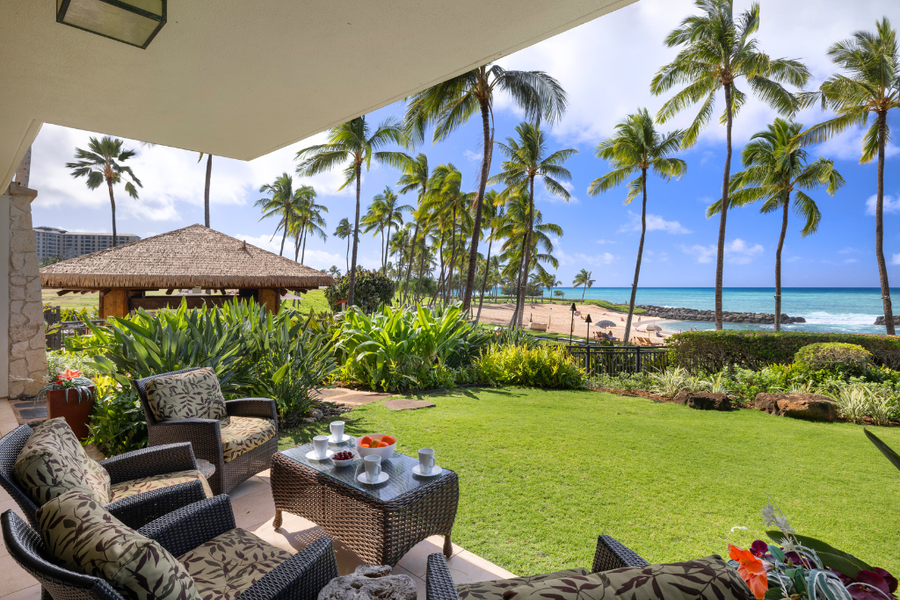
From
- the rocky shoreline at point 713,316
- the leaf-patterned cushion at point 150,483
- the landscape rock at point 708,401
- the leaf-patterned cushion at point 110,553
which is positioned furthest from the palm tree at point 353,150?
the rocky shoreline at point 713,316

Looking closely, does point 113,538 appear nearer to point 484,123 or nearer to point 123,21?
point 123,21

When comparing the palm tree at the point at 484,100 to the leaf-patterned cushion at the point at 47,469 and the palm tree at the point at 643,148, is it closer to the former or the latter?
the palm tree at the point at 643,148

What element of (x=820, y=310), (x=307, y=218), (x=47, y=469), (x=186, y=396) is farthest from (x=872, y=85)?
(x=820, y=310)

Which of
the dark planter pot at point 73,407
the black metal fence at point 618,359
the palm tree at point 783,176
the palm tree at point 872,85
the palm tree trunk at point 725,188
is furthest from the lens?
the palm tree at point 783,176

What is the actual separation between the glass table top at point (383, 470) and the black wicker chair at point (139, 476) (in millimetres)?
630

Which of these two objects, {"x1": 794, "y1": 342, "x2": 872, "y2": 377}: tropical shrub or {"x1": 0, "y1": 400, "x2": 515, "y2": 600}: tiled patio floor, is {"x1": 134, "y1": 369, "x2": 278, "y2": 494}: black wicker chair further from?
{"x1": 794, "y1": 342, "x2": 872, "y2": 377}: tropical shrub

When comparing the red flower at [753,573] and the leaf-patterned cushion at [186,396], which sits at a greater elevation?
the red flower at [753,573]

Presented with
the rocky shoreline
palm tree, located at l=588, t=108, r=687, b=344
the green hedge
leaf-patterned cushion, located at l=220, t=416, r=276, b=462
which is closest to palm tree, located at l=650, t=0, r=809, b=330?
palm tree, located at l=588, t=108, r=687, b=344

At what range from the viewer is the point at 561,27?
1.81 m

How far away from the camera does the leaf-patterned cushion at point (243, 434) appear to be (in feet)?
10.3

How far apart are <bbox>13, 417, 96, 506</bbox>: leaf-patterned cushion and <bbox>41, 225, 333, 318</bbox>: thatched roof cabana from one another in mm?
9346

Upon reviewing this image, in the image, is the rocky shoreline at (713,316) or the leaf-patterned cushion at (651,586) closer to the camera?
the leaf-patterned cushion at (651,586)

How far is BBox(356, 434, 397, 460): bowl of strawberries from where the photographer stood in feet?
8.76

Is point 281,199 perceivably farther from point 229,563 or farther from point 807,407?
point 229,563
